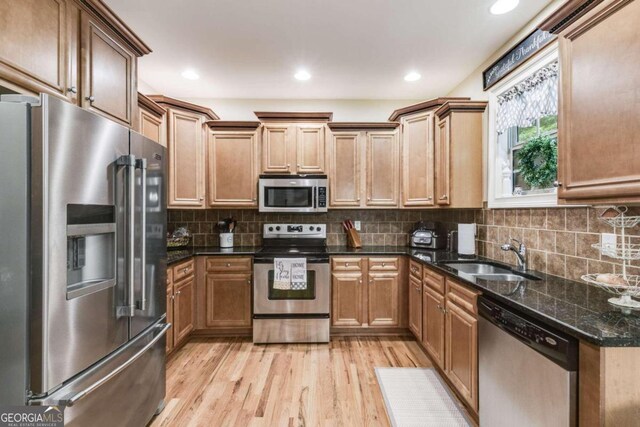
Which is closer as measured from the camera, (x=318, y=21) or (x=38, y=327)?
(x=38, y=327)

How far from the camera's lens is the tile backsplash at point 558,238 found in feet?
5.59

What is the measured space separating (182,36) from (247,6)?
2.33 ft

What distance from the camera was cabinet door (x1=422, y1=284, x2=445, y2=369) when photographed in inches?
91.3

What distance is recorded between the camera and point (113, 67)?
1793mm

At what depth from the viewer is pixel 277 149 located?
3467 millimetres

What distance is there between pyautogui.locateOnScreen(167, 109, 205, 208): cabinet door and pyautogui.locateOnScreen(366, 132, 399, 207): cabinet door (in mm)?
1945

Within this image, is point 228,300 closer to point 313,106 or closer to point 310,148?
point 310,148

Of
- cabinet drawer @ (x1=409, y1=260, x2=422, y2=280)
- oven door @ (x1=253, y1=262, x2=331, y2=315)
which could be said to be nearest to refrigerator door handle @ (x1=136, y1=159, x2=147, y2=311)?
oven door @ (x1=253, y1=262, x2=331, y2=315)

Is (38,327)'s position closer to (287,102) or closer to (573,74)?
(573,74)

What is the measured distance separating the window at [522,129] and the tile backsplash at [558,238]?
0.11 metres

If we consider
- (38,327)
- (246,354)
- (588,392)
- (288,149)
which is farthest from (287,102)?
(588,392)

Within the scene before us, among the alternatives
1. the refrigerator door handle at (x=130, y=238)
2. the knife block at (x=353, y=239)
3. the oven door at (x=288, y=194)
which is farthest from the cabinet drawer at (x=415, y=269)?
the refrigerator door handle at (x=130, y=238)

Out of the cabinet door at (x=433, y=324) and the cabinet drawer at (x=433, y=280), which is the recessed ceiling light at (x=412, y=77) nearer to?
the cabinet drawer at (x=433, y=280)

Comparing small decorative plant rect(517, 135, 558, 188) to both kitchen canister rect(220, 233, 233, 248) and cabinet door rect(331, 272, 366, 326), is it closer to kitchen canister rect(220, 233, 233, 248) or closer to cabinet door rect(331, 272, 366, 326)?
cabinet door rect(331, 272, 366, 326)
